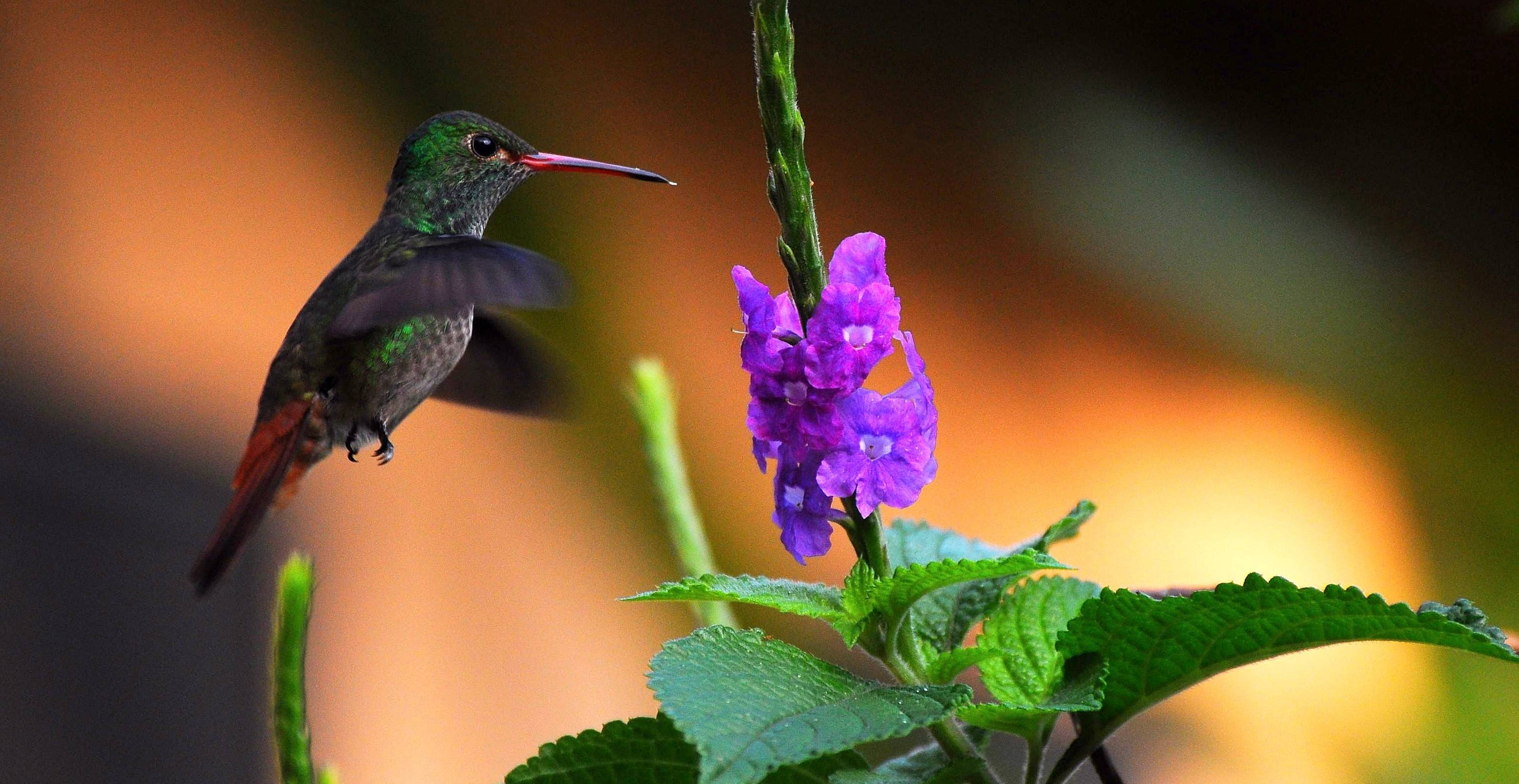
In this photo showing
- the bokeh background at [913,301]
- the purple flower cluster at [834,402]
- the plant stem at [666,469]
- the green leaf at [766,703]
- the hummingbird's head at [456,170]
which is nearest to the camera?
the green leaf at [766,703]

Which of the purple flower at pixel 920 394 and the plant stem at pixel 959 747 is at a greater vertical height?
the purple flower at pixel 920 394

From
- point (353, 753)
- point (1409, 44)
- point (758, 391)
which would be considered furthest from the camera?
point (1409, 44)

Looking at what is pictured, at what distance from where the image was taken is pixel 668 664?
0.59 metres

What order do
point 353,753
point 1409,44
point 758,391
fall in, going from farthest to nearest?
point 1409,44 → point 353,753 → point 758,391

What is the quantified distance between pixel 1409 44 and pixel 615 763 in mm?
3408

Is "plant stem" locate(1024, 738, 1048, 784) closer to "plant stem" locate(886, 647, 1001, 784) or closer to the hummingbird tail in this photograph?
"plant stem" locate(886, 647, 1001, 784)

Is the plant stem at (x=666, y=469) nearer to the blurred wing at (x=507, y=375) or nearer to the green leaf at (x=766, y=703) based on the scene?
the blurred wing at (x=507, y=375)

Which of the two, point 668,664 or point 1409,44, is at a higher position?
point 1409,44

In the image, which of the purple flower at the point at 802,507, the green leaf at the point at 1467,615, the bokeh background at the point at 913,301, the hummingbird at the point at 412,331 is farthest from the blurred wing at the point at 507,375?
the bokeh background at the point at 913,301

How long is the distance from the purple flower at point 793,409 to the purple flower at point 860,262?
54 millimetres

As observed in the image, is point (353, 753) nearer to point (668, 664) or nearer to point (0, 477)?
point (0, 477)

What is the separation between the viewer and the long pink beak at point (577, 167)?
109 cm

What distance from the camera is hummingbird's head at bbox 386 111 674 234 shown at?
1.33 metres

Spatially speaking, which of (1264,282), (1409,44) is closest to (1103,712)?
(1264,282)
